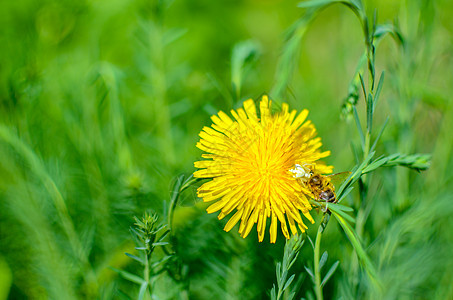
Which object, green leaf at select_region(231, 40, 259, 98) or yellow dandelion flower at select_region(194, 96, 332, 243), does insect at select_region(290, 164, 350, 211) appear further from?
green leaf at select_region(231, 40, 259, 98)

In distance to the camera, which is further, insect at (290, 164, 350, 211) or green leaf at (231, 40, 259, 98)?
green leaf at (231, 40, 259, 98)

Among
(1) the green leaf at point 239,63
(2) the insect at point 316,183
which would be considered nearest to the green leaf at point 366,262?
(2) the insect at point 316,183

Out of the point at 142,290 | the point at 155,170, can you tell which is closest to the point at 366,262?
the point at 142,290

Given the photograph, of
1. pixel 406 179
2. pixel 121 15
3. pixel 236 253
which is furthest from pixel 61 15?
pixel 406 179

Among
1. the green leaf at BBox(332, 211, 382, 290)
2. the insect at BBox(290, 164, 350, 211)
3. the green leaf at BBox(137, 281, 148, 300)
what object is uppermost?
the insect at BBox(290, 164, 350, 211)

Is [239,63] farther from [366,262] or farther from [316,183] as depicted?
[366,262]

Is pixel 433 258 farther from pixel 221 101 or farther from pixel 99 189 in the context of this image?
pixel 221 101

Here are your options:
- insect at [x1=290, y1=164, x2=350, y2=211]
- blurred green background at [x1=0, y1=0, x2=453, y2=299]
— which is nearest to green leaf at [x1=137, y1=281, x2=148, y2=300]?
blurred green background at [x1=0, y1=0, x2=453, y2=299]
